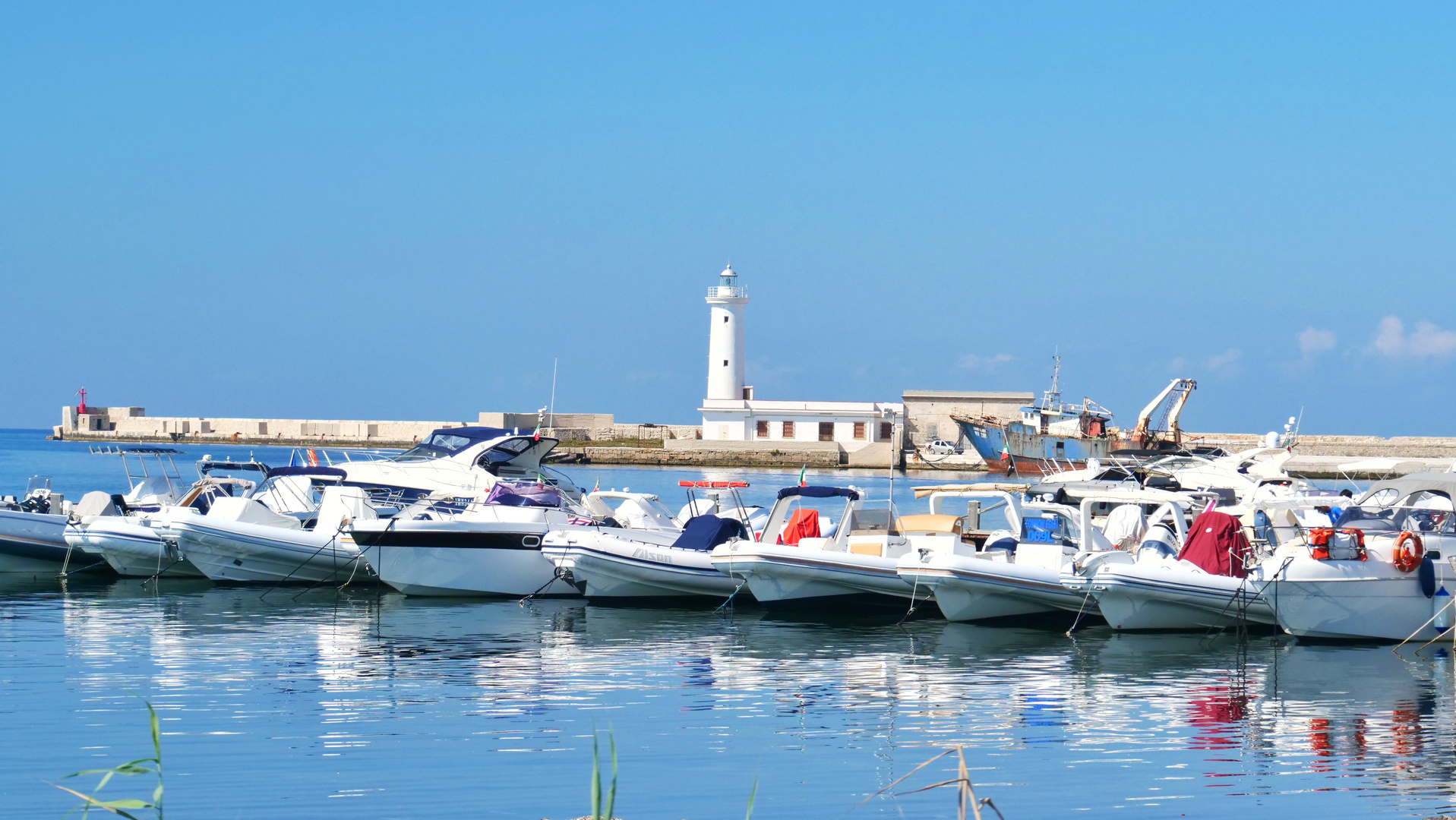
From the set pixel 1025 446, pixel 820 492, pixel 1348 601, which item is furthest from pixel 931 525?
pixel 1025 446

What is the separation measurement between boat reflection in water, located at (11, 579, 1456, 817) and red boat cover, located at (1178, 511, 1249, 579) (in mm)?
952

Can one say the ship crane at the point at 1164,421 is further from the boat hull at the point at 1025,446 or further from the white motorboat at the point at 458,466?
the white motorboat at the point at 458,466

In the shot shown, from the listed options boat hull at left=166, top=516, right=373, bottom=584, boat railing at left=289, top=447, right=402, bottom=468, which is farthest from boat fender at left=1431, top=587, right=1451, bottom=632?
boat railing at left=289, top=447, right=402, bottom=468

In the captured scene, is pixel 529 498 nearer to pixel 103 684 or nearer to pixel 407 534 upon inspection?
pixel 407 534

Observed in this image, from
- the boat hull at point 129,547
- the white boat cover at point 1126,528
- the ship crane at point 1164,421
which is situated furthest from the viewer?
the ship crane at point 1164,421

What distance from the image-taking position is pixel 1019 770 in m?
10.9

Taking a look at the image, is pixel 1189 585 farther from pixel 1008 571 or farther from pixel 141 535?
pixel 141 535

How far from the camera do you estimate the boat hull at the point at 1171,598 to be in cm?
1770

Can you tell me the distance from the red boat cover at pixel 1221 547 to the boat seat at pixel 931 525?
12.6ft

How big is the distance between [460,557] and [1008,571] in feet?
26.6

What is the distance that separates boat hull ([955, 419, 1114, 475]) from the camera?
68.6m

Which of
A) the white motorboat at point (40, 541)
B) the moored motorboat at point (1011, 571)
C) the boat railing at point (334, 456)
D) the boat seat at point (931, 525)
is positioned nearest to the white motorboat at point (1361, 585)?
the moored motorboat at point (1011, 571)

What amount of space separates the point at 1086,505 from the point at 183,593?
13.9m

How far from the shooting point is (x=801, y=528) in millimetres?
21344
